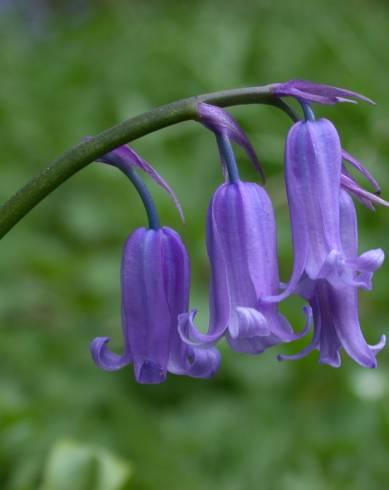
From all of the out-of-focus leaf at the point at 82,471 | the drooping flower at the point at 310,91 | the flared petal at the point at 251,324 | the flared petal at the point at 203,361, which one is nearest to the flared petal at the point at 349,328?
the flared petal at the point at 251,324

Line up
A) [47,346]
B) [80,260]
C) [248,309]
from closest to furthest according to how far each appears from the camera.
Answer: [248,309], [47,346], [80,260]

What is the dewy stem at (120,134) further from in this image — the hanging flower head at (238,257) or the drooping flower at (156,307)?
the drooping flower at (156,307)

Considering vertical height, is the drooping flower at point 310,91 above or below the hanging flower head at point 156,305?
above

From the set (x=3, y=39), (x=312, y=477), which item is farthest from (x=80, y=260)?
(x=3, y=39)

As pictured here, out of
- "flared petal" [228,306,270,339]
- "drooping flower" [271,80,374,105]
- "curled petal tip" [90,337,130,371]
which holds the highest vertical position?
"drooping flower" [271,80,374,105]

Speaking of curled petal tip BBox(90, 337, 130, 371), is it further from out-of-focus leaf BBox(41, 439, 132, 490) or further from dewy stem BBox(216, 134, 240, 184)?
out-of-focus leaf BBox(41, 439, 132, 490)

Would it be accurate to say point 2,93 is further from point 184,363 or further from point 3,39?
point 184,363

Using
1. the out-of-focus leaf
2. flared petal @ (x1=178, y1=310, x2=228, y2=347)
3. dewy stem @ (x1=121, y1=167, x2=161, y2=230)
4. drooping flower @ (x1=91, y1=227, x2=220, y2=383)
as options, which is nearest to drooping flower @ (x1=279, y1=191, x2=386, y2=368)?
flared petal @ (x1=178, y1=310, x2=228, y2=347)
